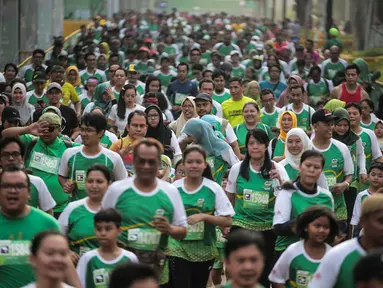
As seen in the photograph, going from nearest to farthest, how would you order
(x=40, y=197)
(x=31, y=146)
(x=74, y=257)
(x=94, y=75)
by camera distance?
(x=74, y=257) < (x=40, y=197) < (x=31, y=146) < (x=94, y=75)

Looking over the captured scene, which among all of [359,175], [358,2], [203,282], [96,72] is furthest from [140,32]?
[203,282]

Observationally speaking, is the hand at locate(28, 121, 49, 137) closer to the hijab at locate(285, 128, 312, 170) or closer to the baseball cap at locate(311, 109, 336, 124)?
the hijab at locate(285, 128, 312, 170)

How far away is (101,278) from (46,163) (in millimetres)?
3158

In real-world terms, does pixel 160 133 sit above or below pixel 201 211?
above

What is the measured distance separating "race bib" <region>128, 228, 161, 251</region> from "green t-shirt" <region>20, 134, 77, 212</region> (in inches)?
106

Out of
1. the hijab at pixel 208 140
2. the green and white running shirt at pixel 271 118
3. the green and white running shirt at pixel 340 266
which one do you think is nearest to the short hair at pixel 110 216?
the green and white running shirt at pixel 340 266

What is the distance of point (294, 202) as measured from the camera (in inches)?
374

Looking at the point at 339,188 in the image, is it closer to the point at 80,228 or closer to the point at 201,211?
the point at 201,211

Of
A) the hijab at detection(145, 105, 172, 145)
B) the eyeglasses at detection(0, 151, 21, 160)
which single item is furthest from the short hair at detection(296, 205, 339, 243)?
the hijab at detection(145, 105, 172, 145)

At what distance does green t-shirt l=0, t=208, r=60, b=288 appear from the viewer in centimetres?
785

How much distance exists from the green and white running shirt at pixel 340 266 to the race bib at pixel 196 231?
10.5 ft

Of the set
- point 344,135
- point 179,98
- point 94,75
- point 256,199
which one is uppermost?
point 94,75

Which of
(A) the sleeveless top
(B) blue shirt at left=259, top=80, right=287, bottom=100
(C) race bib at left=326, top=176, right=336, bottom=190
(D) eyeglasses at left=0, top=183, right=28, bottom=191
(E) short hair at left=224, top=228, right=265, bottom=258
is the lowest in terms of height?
(C) race bib at left=326, top=176, right=336, bottom=190

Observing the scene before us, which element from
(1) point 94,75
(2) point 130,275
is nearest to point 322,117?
(2) point 130,275
